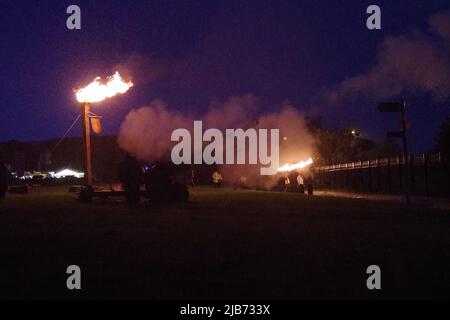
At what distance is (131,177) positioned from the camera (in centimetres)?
2498

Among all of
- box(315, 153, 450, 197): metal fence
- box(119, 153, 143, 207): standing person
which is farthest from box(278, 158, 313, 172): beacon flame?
box(119, 153, 143, 207): standing person

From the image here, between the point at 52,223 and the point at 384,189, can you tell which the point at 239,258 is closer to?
the point at 52,223

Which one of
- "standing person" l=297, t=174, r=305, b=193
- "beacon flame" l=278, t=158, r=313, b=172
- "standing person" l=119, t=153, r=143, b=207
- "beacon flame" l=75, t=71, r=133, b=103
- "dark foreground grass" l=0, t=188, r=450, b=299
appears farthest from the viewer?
"beacon flame" l=278, t=158, r=313, b=172

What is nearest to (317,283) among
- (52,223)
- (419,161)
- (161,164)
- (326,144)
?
(52,223)

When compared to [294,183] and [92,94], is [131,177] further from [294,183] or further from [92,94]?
[294,183]

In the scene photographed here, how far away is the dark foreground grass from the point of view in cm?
805

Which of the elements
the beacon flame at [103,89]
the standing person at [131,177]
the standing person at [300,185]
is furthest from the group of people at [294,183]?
the standing person at [131,177]

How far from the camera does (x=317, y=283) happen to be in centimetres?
842

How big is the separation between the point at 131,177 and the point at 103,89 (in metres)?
9.99

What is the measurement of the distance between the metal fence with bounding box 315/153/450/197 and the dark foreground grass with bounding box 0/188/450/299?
39.3 feet

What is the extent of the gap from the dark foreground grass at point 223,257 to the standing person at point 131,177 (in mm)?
7151

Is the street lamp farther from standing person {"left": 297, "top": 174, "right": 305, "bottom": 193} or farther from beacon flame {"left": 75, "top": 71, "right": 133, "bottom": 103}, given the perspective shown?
standing person {"left": 297, "top": 174, "right": 305, "bottom": 193}
